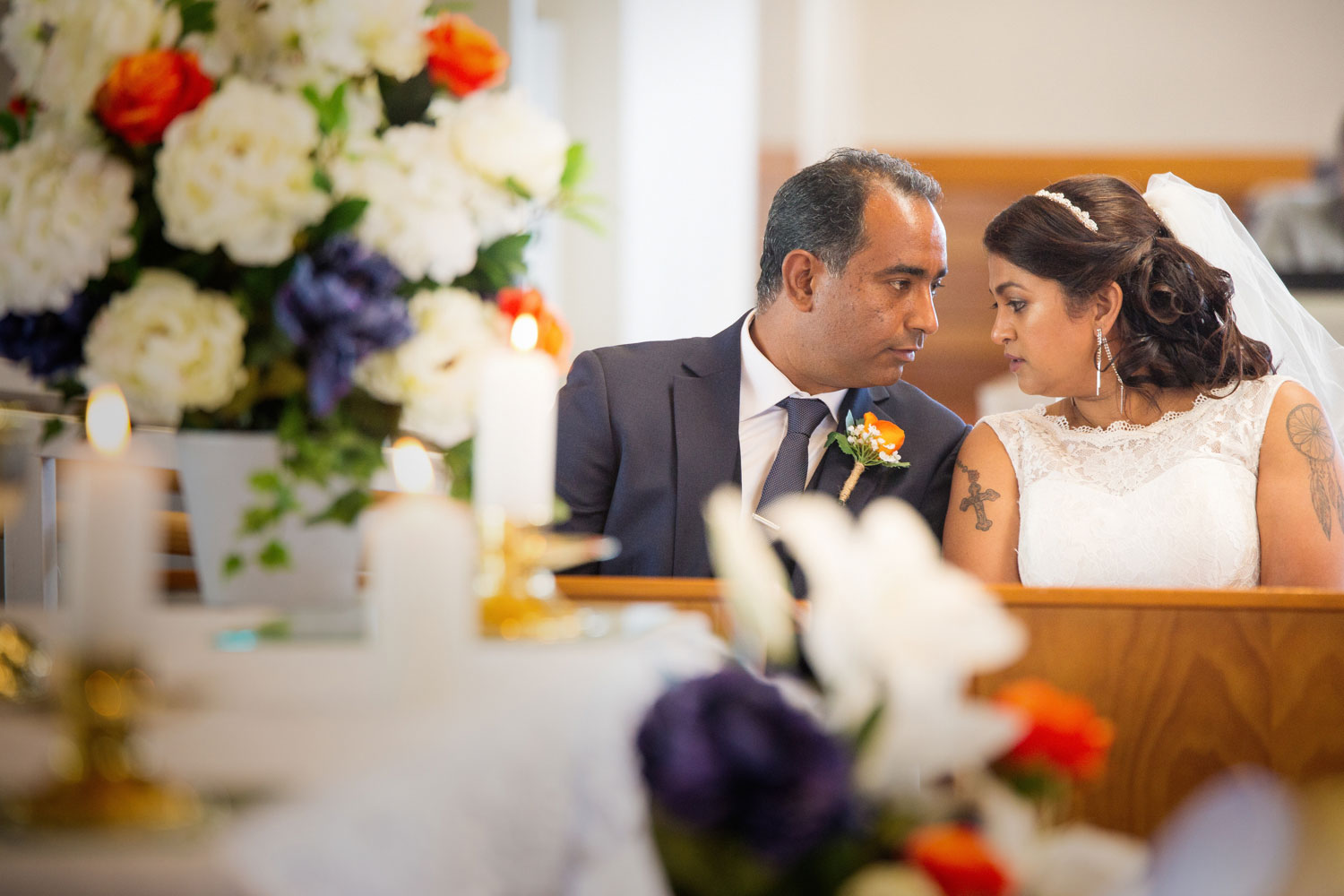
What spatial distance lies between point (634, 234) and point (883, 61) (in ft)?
5.43

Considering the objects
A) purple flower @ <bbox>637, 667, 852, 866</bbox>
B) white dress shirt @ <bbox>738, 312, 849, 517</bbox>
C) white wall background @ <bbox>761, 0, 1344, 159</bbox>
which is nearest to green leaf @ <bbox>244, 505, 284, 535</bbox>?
purple flower @ <bbox>637, 667, 852, 866</bbox>

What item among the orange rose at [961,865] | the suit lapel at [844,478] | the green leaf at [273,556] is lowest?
the suit lapel at [844,478]

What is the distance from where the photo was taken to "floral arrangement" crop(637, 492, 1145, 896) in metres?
0.69

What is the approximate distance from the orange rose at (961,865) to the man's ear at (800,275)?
6.66 ft

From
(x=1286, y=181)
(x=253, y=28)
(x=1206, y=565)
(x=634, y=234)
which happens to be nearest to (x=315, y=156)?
(x=253, y=28)

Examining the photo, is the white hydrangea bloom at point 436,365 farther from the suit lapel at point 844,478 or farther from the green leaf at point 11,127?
the suit lapel at point 844,478

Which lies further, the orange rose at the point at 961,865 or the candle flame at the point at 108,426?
the candle flame at the point at 108,426

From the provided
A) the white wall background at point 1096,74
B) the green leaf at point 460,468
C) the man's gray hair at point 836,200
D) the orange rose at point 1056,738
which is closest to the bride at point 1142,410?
the man's gray hair at point 836,200

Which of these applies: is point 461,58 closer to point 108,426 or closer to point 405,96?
point 405,96

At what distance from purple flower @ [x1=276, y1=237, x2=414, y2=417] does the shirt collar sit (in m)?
1.47

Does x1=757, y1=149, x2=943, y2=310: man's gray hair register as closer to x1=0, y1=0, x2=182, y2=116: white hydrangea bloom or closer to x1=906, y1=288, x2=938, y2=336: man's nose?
x1=906, y1=288, x2=938, y2=336: man's nose

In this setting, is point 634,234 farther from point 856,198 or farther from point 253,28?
point 253,28

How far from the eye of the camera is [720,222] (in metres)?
4.81

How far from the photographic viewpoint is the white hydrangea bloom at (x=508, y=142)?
1.16m
